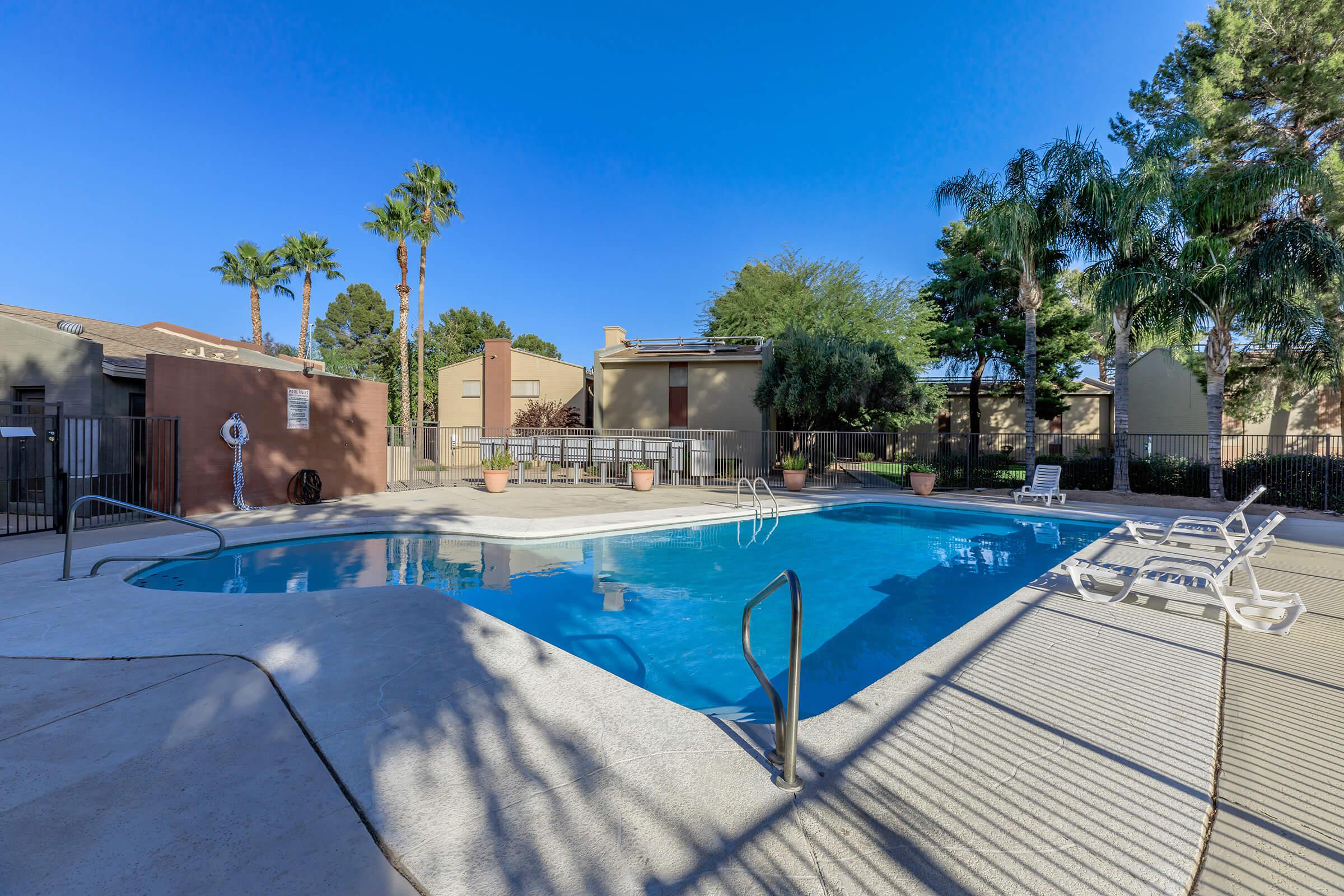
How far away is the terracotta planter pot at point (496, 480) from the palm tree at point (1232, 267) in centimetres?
1591

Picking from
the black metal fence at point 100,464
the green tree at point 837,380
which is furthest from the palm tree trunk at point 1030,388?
the black metal fence at point 100,464

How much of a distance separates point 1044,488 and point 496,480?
13.9 meters

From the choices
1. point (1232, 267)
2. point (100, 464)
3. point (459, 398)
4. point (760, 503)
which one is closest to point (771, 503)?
point (760, 503)

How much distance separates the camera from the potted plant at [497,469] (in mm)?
15469

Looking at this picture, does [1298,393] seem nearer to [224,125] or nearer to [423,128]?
[423,128]

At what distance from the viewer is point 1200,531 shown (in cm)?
934

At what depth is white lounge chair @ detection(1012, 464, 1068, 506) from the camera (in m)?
13.6

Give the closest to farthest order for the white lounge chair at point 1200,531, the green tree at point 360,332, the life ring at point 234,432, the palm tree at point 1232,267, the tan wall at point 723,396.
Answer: the white lounge chair at point 1200,531 → the life ring at point 234,432 → the palm tree at point 1232,267 → the tan wall at point 723,396 → the green tree at point 360,332

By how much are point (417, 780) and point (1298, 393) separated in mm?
29229

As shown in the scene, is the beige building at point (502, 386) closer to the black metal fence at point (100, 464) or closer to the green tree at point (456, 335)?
the green tree at point (456, 335)

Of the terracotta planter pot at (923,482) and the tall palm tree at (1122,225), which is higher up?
the tall palm tree at (1122,225)

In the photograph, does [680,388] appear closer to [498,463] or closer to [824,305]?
[498,463]

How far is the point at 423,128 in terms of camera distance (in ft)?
75.7

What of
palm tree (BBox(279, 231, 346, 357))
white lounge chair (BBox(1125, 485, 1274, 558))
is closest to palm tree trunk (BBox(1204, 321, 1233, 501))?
white lounge chair (BBox(1125, 485, 1274, 558))
